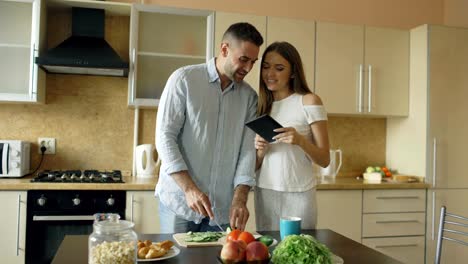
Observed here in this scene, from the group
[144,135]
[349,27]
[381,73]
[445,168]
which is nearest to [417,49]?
[381,73]

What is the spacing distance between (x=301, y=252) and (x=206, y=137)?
73cm

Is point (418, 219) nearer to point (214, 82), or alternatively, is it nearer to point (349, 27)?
point (349, 27)

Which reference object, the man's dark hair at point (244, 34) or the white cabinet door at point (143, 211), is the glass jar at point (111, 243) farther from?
the white cabinet door at point (143, 211)

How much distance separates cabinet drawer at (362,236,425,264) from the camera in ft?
10.6

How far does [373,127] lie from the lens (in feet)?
12.6

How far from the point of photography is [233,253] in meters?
1.21

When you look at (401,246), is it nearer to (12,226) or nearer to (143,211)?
(143,211)

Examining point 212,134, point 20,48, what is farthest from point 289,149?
point 20,48

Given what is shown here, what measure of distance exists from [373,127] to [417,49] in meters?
0.73

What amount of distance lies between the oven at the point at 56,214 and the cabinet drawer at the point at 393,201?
172 centimetres

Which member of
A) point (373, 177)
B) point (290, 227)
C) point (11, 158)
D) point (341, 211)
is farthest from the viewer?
point (373, 177)

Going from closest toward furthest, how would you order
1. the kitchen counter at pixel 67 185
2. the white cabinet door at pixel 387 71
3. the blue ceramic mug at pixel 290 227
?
the blue ceramic mug at pixel 290 227 → the kitchen counter at pixel 67 185 → the white cabinet door at pixel 387 71

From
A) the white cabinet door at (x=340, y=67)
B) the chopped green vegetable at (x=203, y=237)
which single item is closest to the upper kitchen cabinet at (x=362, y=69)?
the white cabinet door at (x=340, y=67)

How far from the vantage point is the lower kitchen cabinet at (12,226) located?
8.66ft
